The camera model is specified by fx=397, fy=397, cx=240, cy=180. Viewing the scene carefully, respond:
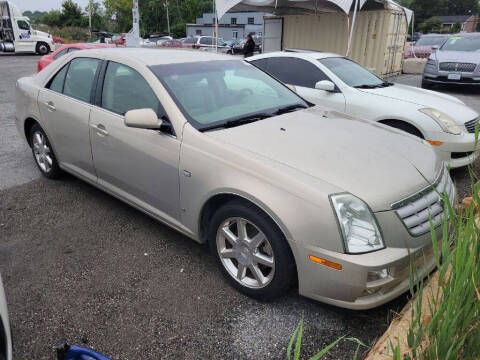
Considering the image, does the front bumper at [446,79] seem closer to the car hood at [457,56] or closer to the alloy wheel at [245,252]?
the car hood at [457,56]

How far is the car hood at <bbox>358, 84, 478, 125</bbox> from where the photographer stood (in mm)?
4911

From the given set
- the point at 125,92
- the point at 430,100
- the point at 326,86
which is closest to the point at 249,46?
the point at 326,86

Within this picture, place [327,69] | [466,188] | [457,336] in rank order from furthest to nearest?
[327,69]
[466,188]
[457,336]

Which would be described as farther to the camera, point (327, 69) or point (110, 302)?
point (327, 69)

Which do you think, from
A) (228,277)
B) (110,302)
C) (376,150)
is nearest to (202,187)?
(228,277)

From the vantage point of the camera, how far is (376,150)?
8.96 feet

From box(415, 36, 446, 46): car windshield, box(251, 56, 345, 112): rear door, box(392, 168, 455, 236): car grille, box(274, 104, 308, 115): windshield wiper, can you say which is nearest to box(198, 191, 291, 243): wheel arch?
box(392, 168, 455, 236): car grille

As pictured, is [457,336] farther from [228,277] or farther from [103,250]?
[103,250]

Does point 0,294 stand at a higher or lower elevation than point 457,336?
lower

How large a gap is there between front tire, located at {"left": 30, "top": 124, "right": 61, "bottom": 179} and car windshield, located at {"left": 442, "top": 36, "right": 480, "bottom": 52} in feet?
37.2

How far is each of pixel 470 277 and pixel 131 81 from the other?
2.81m

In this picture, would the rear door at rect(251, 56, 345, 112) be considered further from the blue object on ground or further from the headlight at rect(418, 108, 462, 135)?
the blue object on ground

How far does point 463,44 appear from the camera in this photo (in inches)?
454

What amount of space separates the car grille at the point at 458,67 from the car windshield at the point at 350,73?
605 centimetres
